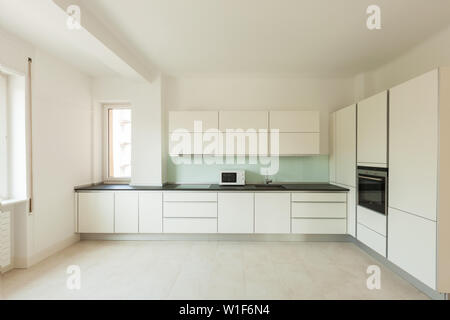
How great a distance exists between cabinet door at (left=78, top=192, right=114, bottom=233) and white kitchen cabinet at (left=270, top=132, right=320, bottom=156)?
2.51 meters

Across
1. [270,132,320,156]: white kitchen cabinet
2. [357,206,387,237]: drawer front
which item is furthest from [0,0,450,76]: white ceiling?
[357,206,387,237]: drawer front

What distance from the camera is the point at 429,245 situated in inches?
76.9

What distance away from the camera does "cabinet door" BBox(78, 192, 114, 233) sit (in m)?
3.34

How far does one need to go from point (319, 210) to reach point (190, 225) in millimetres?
1840

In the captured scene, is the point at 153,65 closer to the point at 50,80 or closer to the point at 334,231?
the point at 50,80

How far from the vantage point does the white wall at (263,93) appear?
149 inches

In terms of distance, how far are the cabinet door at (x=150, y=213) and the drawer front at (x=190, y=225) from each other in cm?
13

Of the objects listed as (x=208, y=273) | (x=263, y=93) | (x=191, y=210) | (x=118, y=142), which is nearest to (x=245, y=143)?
(x=263, y=93)

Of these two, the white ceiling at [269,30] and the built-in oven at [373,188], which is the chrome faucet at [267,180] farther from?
the white ceiling at [269,30]

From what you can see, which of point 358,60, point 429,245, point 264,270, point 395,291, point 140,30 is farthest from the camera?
point 358,60

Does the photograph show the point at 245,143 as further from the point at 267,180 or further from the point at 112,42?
the point at 112,42

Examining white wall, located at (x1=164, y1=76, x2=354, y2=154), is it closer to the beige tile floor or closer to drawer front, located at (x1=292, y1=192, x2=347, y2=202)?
drawer front, located at (x1=292, y1=192, x2=347, y2=202)
